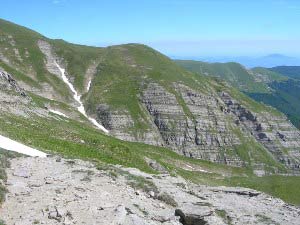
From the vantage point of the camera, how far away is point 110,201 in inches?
1027

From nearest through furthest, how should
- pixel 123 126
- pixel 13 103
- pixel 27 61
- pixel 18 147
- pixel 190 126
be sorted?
pixel 18 147 → pixel 13 103 → pixel 123 126 → pixel 190 126 → pixel 27 61

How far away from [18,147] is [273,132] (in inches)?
6257

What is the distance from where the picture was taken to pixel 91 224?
74.0 feet

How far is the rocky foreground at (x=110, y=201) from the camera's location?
23.3m

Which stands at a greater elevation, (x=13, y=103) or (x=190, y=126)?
(x=13, y=103)

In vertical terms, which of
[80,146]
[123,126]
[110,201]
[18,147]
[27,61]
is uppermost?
[27,61]

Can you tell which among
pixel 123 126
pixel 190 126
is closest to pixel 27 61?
pixel 123 126

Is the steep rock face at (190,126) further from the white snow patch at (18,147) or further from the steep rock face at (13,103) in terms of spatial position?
the white snow patch at (18,147)

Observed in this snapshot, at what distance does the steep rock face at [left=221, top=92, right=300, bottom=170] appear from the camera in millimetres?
178875

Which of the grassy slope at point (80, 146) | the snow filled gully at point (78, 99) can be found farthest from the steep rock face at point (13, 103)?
the snow filled gully at point (78, 99)

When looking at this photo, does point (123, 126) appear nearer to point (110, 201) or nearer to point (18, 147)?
point (18, 147)

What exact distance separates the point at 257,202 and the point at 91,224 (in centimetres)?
1780

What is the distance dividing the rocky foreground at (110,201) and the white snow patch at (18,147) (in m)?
3.36

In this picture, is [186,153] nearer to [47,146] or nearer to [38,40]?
[38,40]
